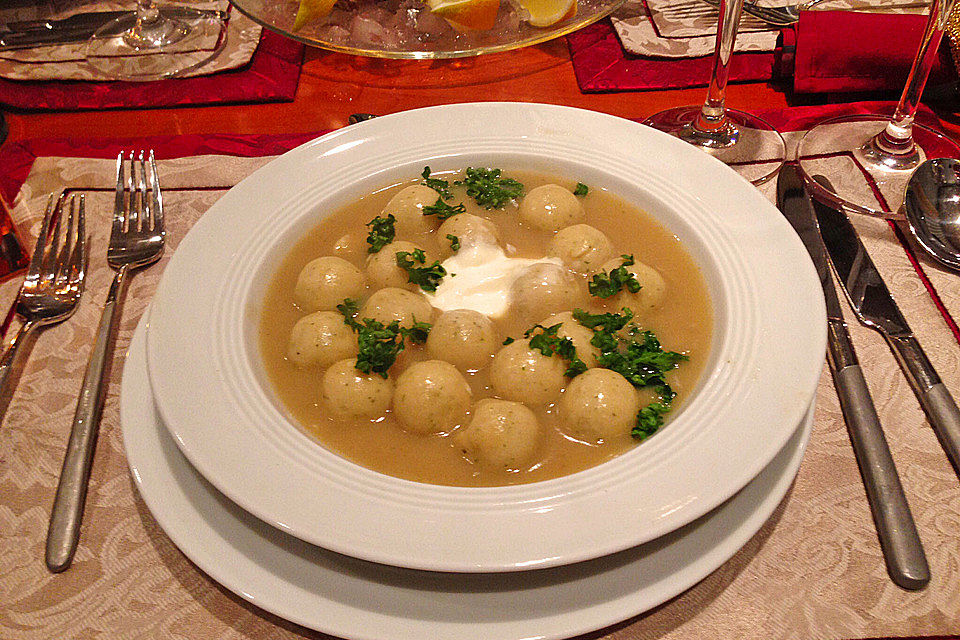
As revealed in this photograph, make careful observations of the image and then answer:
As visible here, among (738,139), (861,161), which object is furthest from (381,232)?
(861,161)

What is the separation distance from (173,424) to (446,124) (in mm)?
1054

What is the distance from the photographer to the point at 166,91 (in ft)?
8.20

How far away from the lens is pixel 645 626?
1.17 metres

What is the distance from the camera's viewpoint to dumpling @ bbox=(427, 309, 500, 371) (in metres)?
1.47

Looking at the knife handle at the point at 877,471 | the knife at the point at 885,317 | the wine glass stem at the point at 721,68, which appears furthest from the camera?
the wine glass stem at the point at 721,68

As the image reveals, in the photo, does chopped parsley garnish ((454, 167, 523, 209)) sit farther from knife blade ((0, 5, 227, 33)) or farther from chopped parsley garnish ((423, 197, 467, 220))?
knife blade ((0, 5, 227, 33))

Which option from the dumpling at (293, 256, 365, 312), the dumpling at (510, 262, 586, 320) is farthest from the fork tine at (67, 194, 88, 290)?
the dumpling at (510, 262, 586, 320)

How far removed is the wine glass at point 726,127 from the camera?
6.63 ft

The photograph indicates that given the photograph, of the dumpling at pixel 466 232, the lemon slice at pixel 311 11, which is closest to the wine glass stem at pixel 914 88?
the dumpling at pixel 466 232

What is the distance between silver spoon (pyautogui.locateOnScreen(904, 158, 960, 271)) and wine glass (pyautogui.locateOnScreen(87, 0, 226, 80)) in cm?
222

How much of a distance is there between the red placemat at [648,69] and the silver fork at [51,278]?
5.09 feet

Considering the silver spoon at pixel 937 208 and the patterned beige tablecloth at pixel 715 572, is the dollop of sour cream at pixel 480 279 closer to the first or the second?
the patterned beige tablecloth at pixel 715 572

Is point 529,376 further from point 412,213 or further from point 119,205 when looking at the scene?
point 119,205

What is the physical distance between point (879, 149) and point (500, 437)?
4.97ft
